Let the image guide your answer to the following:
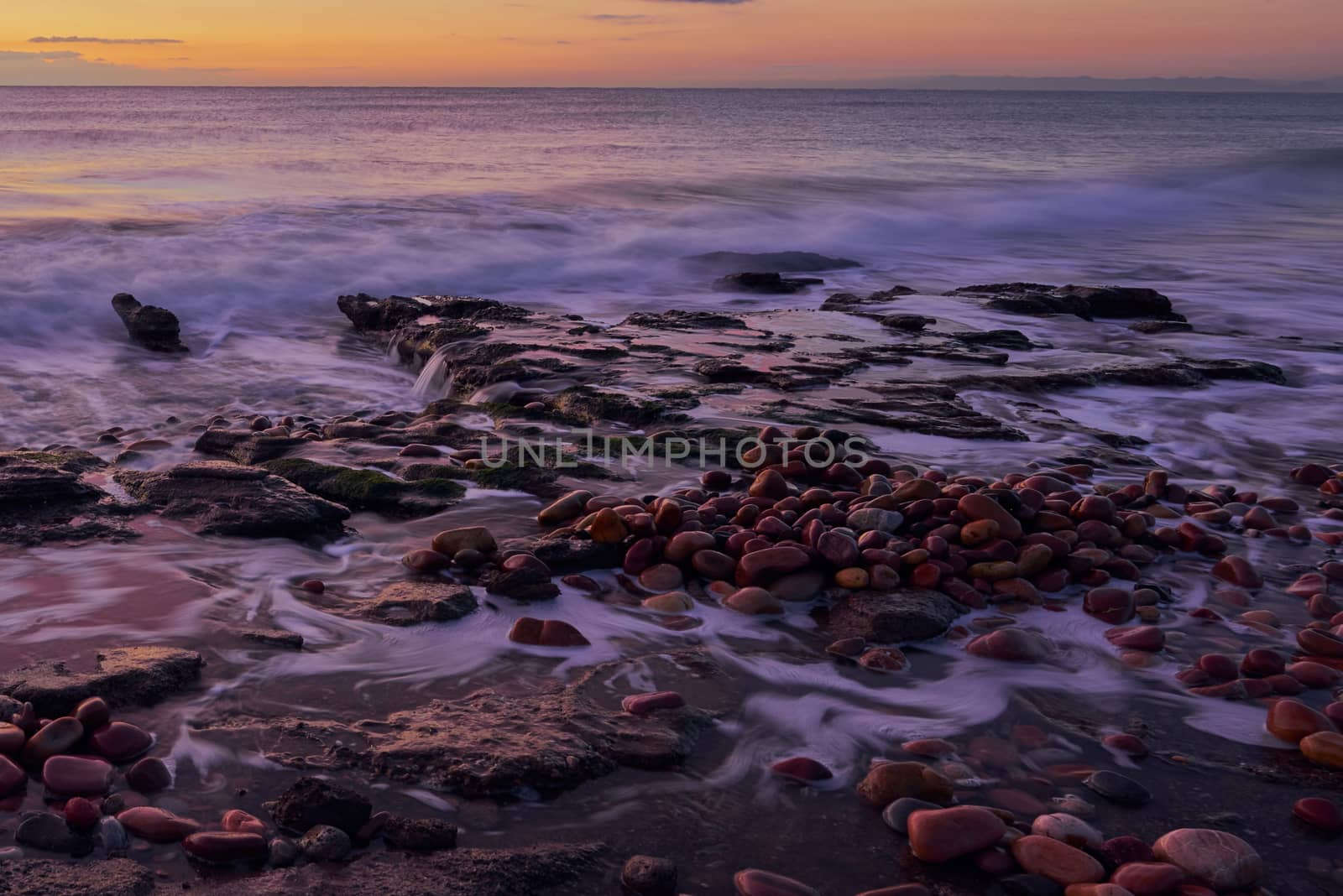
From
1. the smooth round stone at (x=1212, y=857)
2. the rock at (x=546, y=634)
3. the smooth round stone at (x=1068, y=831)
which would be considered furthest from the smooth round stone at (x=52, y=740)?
the smooth round stone at (x=1212, y=857)

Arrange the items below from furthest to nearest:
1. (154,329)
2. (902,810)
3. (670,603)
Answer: (154,329) → (670,603) → (902,810)

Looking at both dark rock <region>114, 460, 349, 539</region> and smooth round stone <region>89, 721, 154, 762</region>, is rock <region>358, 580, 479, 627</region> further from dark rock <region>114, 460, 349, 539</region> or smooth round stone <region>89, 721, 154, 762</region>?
smooth round stone <region>89, 721, 154, 762</region>

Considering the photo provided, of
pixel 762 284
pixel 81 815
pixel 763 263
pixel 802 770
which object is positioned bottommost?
pixel 802 770

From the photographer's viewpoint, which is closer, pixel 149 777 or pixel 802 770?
pixel 149 777

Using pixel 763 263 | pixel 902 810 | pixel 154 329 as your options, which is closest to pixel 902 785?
pixel 902 810

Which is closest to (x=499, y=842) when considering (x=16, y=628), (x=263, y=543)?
(x=16, y=628)

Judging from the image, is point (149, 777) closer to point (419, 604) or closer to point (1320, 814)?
point (419, 604)

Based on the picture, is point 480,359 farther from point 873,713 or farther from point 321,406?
point 873,713

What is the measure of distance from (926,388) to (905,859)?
4.86 metres

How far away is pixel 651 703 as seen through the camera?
9.57 feet

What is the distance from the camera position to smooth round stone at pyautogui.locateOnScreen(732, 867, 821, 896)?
7.00 ft

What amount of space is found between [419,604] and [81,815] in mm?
1386

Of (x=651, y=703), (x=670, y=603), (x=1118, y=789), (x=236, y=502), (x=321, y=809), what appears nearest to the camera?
(x=321, y=809)

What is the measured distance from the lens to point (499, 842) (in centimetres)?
231
